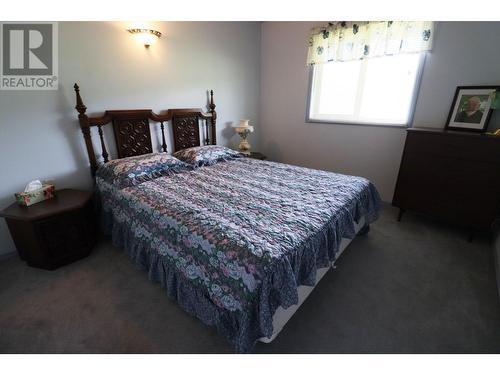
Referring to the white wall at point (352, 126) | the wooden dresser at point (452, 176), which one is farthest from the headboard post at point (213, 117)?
the wooden dresser at point (452, 176)

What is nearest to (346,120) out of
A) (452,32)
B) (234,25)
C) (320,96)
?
(320,96)

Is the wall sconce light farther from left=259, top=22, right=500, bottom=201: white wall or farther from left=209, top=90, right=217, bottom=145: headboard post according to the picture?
left=259, top=22, right=500, bottom=201: white wall

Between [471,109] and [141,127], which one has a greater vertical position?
[471,109]

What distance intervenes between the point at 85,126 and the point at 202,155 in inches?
42.1

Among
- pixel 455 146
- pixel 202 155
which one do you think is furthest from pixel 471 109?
pixel 202 155

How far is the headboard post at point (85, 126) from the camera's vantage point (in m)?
1.93

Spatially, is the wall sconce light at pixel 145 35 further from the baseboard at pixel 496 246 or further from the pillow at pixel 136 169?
the baseboard at pixel 496 246

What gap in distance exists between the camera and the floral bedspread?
105cm

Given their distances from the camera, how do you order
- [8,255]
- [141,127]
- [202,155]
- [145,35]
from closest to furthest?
1. [8,255]
2. [145,35]
3. [141,127]
4. [202,155]

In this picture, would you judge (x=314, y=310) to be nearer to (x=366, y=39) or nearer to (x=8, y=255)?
(x=8, y=255)

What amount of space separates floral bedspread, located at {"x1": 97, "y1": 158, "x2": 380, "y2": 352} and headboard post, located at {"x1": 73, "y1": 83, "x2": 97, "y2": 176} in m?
0.29

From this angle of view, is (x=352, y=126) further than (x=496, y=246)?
Yes

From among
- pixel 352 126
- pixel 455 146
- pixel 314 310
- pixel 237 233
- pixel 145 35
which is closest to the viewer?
pixel 237 233

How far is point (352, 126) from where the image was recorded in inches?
117
